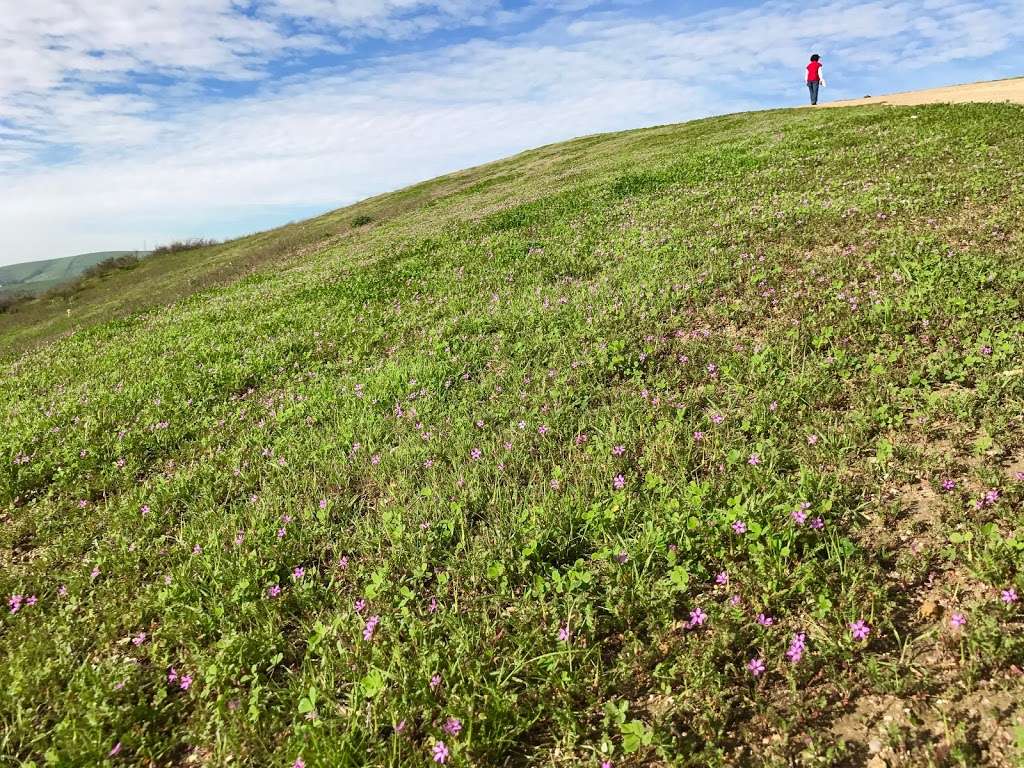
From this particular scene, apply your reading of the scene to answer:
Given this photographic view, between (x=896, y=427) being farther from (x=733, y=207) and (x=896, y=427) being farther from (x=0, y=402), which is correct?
(x=0, y=402)

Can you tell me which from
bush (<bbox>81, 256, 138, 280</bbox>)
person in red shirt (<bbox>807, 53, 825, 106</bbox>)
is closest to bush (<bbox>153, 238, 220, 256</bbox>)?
bush (<bbox>81, 256, 138, 280</bbox>)

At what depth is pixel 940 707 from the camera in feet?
9.87

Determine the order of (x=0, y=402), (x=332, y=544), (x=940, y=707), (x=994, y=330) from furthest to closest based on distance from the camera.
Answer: (x=0, y=402) < (x=994, y=330) < (x=332, y=544) < (x=940, y=707)

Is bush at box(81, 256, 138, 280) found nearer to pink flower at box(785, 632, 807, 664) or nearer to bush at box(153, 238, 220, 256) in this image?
bush at box(153, 238, 220, 256)

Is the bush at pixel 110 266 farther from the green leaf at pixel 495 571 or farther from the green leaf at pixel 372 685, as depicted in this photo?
the green leaf at pixel 372 685

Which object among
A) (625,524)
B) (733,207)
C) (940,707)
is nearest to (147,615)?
(625,524)

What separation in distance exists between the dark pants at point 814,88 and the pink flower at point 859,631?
47.9 metres

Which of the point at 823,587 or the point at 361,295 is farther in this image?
the point at 361,295

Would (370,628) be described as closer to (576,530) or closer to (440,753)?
(440,753)

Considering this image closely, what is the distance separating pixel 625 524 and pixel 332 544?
2673 mm

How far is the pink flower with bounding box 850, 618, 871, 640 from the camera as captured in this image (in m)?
3.37

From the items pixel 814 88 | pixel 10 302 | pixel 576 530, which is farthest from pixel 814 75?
pixel 10 302

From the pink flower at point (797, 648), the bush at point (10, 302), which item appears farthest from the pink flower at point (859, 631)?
the bush at point (10, 302)

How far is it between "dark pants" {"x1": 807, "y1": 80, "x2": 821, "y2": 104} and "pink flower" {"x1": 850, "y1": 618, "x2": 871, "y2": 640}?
47856 millimetres
